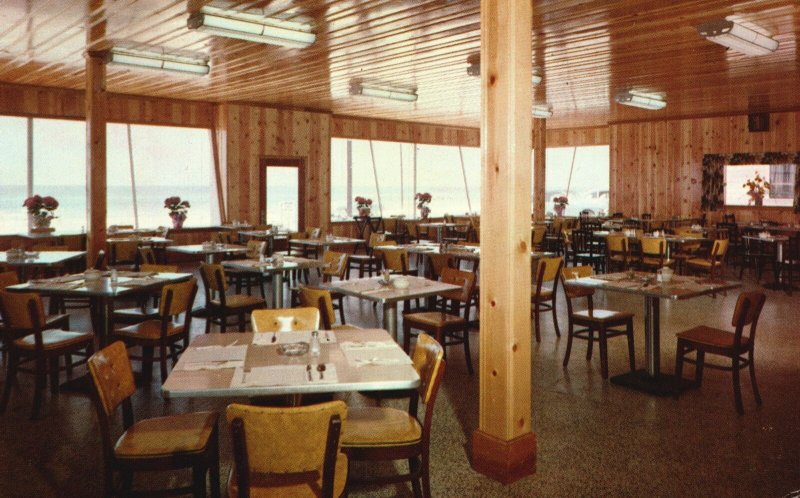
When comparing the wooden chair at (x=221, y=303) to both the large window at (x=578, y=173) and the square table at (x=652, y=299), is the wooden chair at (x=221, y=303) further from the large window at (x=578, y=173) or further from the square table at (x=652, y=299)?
the large window at (x=578, y=173)

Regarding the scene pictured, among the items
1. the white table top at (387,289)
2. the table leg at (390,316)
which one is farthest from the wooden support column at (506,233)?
the table leg at (390,316)

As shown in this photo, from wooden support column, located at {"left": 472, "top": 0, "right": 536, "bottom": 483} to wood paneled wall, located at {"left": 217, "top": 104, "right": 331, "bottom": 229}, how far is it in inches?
395

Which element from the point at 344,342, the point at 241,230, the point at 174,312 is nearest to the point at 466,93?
the point at 241,230

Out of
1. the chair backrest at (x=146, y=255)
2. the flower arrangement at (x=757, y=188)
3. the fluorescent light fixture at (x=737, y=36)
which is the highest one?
the fluorescent light fixture at (x=737, y=36)

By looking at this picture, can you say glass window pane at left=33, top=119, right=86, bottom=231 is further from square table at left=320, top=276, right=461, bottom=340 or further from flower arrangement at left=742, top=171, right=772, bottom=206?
flower arrangement at left=742, top=171, right=772, bottom=206

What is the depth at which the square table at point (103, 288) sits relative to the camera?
4836mm

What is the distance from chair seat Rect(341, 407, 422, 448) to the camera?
2.77 meters

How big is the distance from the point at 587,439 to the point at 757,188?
11628 mm

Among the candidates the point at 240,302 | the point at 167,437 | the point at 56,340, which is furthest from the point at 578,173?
the point at 167,437

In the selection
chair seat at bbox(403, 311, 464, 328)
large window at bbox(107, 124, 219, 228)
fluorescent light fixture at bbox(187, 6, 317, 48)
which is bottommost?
chair seat at bbox(403, 311, 464, 328)

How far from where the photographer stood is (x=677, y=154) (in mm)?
14719

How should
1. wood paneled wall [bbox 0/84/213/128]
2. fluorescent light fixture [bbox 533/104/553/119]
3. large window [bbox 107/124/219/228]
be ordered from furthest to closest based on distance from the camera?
large window [bbox 107/124/219/228]
fluorescent light fixture [bbox 533/104/553/119]
wood paneled wall [bbox 0/84/213/128]

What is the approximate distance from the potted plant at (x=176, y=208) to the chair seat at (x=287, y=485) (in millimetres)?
9782

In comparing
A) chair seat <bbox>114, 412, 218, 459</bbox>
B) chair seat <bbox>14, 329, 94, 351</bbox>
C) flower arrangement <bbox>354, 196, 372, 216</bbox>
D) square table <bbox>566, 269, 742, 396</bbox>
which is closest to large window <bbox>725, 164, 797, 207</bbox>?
flower arrangement <bbox>354, 196, 372, 216</bbox>
